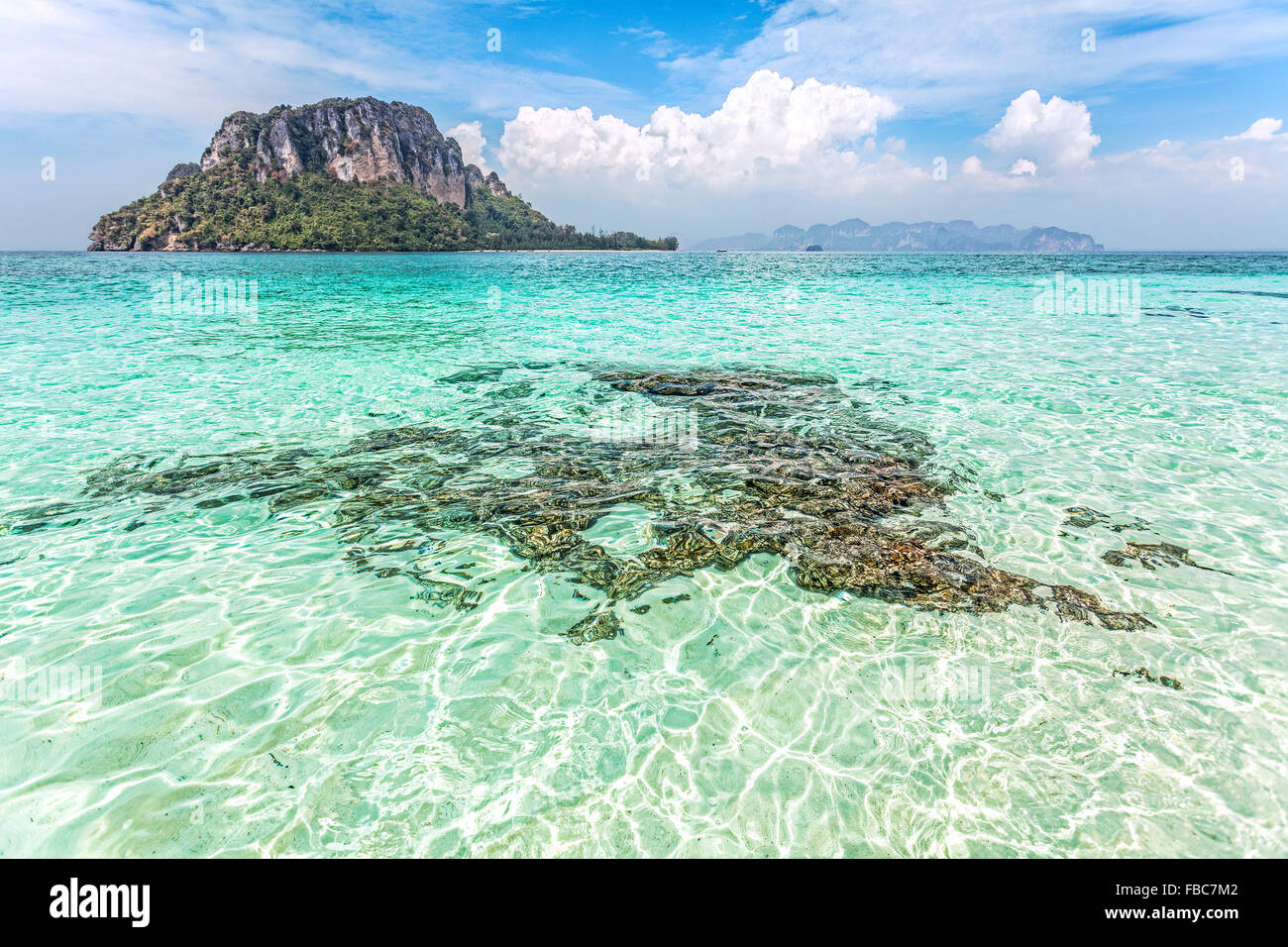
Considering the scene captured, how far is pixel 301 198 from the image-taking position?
160 meters

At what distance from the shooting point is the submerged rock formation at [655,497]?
5879mm

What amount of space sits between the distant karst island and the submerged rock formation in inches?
6221

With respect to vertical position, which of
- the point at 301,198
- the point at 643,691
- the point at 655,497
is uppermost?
the point at 301,198

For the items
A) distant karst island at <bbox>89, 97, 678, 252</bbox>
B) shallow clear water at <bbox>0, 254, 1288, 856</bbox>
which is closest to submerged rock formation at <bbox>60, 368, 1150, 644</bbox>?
shallow clear water at <bbox>0, 254, 1288, 856</bbox>

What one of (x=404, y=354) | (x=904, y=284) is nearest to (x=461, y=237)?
(x=904, y=284)

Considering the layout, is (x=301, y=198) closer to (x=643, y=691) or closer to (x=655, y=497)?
(x=655, y=497)

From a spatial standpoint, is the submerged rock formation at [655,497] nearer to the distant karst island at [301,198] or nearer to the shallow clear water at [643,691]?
the shallow clear water at [643,691]

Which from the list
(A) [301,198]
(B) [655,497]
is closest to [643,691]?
(B) [655,497]

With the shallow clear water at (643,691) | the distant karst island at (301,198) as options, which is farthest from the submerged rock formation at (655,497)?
the distant karst island at (301,198)

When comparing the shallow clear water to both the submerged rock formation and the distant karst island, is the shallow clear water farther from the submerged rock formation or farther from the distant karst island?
the distant karst island

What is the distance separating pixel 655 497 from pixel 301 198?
196 m

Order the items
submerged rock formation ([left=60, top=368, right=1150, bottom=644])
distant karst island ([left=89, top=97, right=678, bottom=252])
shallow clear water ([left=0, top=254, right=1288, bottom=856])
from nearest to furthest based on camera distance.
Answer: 1. shallow clear water ([left=0, top=254, right=1288, bottom=856])
2. submerged rock formation ([left=60, top=368, right=1150, bottom=644])
3. distant karst island ([left=89, top=97, right=678, bottom=252])

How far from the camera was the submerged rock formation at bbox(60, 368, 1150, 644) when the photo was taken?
5.88m
